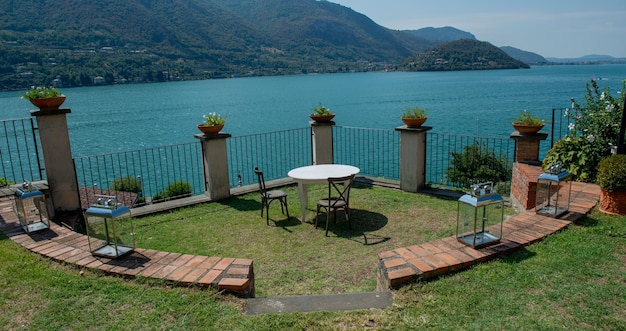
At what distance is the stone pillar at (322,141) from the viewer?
368 inches

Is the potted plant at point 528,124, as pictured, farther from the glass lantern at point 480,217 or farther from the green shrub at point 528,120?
the glass lantern at point 480,217

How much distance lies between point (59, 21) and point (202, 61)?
3261cm

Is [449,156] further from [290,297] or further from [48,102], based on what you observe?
[290,297]

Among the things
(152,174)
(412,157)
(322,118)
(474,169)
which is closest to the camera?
(412,157)

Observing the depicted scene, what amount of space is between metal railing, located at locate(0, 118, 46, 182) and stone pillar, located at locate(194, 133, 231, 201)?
2666mm

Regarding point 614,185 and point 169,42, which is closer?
point 614,185

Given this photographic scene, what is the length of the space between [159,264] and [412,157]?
215 inches

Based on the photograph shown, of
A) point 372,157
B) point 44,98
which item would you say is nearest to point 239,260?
point 44,98

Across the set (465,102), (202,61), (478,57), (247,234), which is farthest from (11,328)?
(478,57)

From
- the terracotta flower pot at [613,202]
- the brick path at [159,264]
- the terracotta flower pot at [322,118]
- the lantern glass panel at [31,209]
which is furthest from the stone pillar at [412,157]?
the lantern glass panel at [31,209]

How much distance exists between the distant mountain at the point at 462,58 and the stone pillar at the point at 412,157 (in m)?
139

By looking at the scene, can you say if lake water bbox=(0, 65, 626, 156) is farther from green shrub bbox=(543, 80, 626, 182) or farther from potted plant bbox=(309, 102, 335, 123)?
green shrub bbox=(543, 80, 626, 182)

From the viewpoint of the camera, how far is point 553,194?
16.9ft

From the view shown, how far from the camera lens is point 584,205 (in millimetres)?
5391
